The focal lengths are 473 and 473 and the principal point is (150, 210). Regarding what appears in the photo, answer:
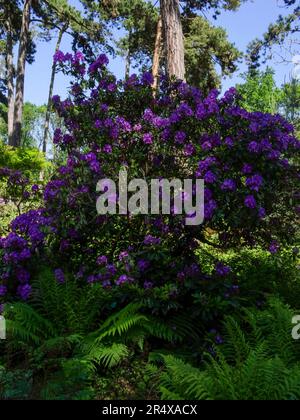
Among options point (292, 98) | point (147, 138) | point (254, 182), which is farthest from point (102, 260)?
point (292, 98)

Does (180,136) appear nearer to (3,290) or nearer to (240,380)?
(3,290)

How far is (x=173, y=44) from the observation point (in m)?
7.76

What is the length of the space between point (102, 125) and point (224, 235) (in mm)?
1741

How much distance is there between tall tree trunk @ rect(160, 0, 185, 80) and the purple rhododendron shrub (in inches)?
91.2

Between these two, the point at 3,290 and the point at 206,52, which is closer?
the point at 3,290

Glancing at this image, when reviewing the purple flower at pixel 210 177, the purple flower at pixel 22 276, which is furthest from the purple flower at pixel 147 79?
the purple flower at pixel 22 276

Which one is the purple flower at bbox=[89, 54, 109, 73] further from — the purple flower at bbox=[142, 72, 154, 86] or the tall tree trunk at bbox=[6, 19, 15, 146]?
the tall tree trunk at bbox=[6, 19, 15, 146]

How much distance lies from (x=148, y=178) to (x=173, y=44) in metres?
3.72

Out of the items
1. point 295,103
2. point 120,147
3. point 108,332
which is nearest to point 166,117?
point 120,147

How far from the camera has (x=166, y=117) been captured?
5266 millimetres

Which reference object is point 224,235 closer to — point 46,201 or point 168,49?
point 46,201

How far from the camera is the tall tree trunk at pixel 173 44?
7.67 meters

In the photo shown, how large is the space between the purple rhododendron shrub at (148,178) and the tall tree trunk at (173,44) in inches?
91.2

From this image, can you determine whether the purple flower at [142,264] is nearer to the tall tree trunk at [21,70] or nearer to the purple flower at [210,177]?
the purple flower at [210,177]
